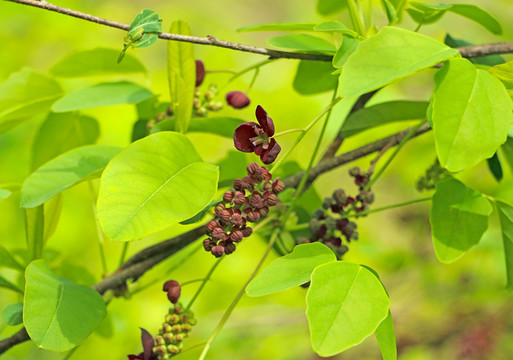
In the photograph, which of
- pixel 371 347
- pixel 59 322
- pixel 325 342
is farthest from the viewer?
pixel 371 347

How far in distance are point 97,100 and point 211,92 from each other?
167 millimetres

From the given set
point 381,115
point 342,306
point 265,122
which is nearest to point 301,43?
point 265,122

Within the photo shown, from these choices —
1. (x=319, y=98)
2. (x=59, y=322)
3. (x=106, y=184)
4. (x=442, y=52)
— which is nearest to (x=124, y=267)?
(x=59, y=322)

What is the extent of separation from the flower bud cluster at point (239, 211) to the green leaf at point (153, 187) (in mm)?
30

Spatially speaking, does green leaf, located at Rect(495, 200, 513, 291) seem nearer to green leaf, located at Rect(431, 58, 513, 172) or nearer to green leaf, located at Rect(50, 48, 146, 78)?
green leaf, located at Rect(431, 58, 513, 172)

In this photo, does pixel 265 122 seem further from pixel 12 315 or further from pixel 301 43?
pixel 12 315

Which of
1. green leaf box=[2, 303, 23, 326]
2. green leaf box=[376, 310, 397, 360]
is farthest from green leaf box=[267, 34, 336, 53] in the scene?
green leaf box=[2, 303, 23, 326]

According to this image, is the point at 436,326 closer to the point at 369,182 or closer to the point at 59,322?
the point at 369,182

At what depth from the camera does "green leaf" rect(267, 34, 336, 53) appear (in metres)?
0.78

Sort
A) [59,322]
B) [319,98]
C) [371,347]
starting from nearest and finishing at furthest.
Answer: [59,322] < [319,98] < [371,347]

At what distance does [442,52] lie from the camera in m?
0.64

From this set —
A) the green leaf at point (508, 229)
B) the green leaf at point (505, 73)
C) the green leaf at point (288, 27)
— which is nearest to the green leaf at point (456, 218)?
the green leaf at point (508, 229)

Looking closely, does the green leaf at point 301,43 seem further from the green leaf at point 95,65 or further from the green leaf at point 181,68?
the green leaf at point 95,65

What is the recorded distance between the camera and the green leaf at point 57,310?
71cm
